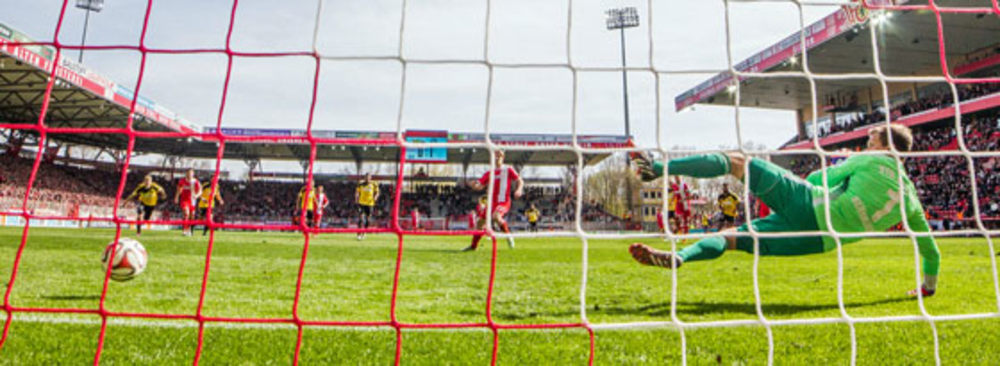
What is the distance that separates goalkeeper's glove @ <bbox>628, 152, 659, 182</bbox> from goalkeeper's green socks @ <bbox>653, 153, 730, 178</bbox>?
0.03 metres

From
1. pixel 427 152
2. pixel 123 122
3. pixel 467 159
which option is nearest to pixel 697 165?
pixel 427 152

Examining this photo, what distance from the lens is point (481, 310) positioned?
3588 mm

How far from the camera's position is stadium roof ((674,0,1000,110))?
20.6m

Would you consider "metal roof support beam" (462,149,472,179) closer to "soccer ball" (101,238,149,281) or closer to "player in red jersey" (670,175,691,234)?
"player in red jersey" (670,175,691,234)

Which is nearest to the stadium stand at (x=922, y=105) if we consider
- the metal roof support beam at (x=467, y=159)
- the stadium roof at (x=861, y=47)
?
the stadium roof at (x=861, y=47)

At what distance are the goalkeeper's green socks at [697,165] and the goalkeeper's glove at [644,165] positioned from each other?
0.08 feet

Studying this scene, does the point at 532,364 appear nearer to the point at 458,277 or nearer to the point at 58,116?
the point at 458,277

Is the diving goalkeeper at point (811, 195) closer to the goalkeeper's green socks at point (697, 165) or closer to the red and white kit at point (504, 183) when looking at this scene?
the goalkeeper's green socks at point (697, 165)

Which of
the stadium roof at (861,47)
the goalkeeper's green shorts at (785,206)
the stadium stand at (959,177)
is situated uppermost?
the stadium roof at (861,47)

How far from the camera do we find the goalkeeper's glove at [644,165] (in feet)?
11.5

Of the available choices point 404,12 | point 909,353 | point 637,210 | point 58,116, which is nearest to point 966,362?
point 909,353

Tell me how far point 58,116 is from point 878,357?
31.4 meters

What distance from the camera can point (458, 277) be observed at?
5465 millimetres

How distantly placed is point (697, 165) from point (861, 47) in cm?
2534
